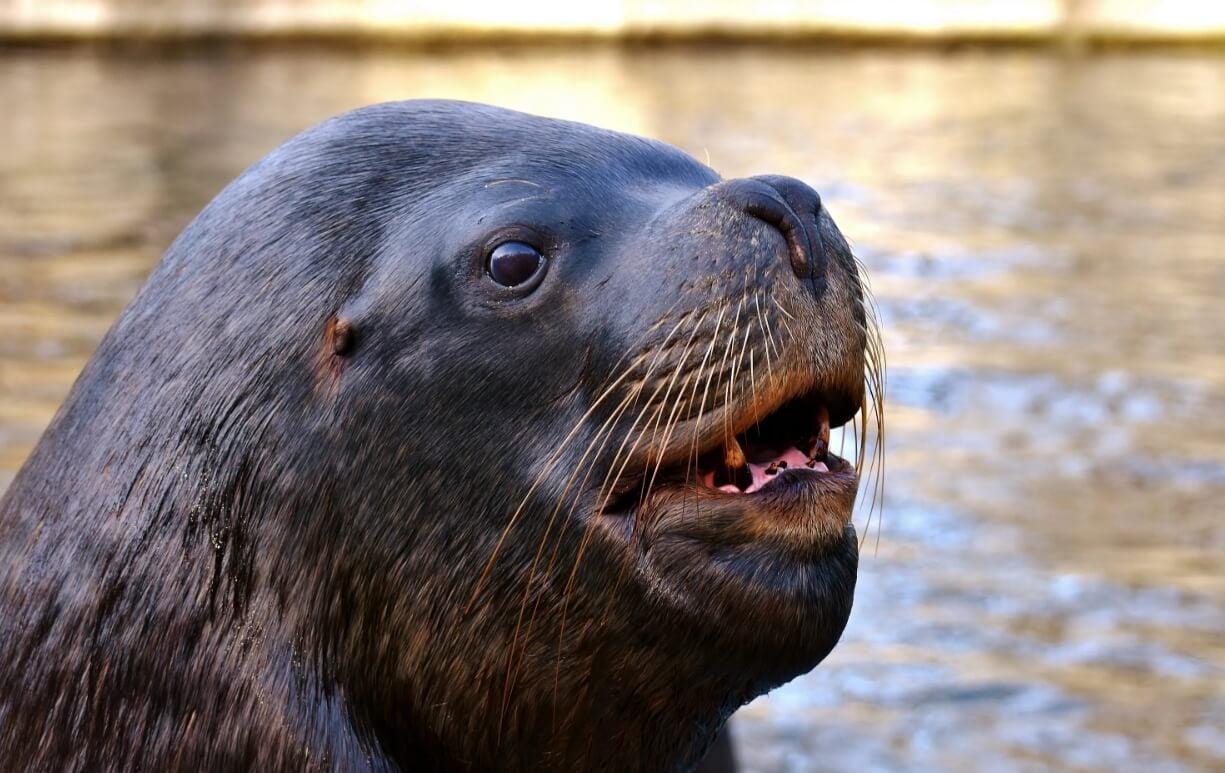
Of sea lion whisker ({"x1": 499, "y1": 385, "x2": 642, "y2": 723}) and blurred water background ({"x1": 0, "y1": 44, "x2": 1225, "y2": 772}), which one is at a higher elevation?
blurred water background ({"x1": 0, "y1": 44, "x2": 1225, "y2": 772})

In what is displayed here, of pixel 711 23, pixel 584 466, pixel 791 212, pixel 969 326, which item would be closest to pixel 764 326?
pixel 791 212

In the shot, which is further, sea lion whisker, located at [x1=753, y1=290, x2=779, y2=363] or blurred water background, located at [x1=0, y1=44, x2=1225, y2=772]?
blurred water background, located at [x1=0, y1=44, x2=1225, y2=772]

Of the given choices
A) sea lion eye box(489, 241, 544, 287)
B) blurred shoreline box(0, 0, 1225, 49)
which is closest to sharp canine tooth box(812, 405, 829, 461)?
sea lion eye box(489, 241, 544, 287)

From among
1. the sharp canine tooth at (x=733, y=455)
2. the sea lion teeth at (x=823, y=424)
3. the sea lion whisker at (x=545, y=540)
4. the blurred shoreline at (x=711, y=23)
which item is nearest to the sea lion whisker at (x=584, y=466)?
the sea lion whisker at (x=545, y=540)

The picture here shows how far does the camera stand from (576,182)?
2.51 m

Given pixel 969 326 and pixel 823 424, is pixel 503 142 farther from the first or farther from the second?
pixel 969 326

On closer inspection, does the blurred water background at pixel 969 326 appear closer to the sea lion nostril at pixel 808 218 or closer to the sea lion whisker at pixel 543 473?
the sea lion nostril at pixel 808 218

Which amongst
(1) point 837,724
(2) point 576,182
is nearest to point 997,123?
(1) point 837,724

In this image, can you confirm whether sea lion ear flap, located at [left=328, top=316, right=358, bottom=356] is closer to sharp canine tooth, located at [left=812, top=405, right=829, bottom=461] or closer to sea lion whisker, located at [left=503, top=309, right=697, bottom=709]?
sea lion whisker, located at [left=503, top=309, right=697, bottom=709]

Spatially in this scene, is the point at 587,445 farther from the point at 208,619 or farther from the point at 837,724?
the point at 837,724

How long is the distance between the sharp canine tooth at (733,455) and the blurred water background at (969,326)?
945mm

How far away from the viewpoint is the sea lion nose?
7.80 feet

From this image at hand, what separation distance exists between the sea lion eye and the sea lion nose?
0.26 m

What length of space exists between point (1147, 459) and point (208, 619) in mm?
5087
